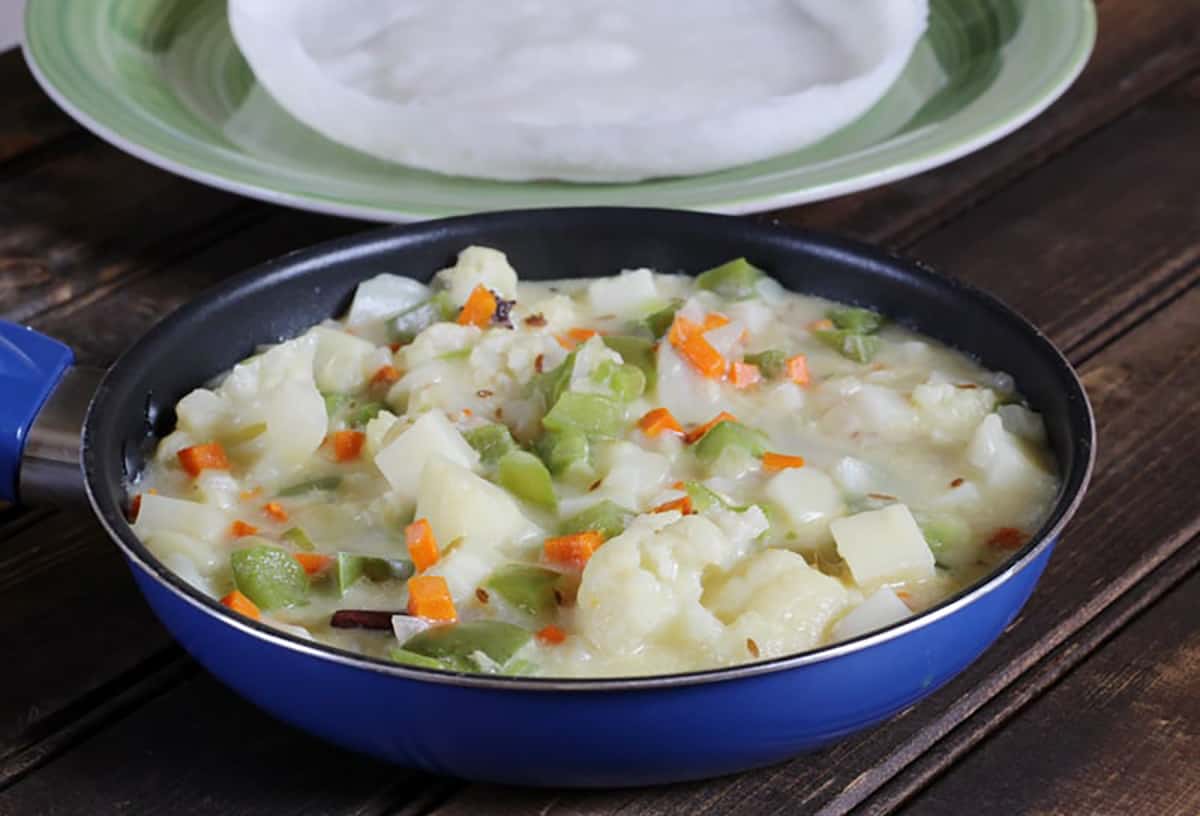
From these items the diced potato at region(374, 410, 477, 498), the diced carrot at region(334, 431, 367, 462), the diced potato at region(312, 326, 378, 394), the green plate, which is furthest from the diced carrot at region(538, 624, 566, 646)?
the green plate

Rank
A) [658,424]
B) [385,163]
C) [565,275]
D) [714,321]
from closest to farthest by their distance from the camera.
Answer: [658,424] < [714,321] < [565,275] < [385,163]

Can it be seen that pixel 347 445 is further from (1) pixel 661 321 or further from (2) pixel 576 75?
(2) pixel 576 75

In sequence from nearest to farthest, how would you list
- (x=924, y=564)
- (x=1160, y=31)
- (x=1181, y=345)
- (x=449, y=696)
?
(x=449, y=696) → (x=924, y=564) → (x=1181, y=345) → (x=1160, y=31)

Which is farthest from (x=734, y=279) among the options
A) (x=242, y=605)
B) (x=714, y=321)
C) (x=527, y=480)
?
(x=242, y=605)

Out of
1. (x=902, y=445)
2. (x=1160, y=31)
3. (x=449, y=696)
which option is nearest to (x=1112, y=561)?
(x=902, y=445)

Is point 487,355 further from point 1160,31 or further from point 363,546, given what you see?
point 1160,31

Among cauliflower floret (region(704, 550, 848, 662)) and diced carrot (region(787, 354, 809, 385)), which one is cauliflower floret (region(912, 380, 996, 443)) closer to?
diced carrot (region(787, 354, 809, 385))
